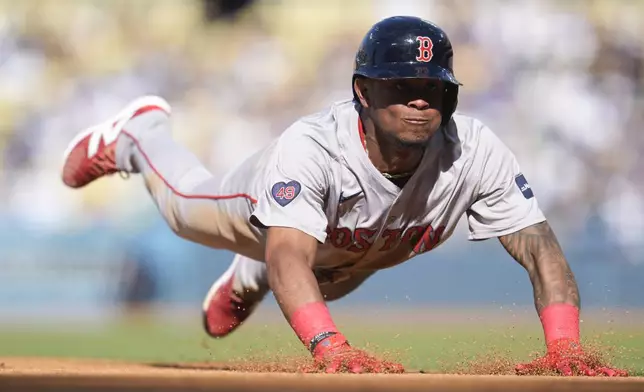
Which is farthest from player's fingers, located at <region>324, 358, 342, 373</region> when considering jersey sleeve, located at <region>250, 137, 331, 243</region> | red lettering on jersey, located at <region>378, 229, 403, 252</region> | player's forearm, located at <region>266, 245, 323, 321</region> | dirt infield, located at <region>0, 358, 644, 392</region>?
red lettering on jersey, located at <region>378, 229, 403, 252</region>

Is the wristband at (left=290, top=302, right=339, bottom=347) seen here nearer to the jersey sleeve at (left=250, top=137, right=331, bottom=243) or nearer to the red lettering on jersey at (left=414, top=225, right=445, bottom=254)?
the jersey sleeve at (left=250, top=137, right=331, bottom=243)

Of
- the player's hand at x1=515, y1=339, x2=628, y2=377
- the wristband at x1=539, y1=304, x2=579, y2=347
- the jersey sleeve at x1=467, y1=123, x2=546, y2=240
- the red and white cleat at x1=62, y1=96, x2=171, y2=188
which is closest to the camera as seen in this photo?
the player's hand at x1=515, y1=339, x2=628, y2=377

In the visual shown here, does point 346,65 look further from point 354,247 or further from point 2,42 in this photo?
point 354,247

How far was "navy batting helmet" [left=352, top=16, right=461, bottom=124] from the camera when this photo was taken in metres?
3.62

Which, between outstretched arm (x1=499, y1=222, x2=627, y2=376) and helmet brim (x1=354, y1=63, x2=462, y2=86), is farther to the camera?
helmet brim (x1=354, y1=63, x2=462, y2=86)

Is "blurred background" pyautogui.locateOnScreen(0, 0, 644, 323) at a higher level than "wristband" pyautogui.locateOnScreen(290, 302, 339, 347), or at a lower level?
lower

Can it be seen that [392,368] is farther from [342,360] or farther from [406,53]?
[406,53]

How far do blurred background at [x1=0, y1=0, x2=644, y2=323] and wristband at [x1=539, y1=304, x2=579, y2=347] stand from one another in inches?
276

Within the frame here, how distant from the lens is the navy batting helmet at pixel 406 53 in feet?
11.9

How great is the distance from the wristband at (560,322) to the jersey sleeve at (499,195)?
1.33 ft

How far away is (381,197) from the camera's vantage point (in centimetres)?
388

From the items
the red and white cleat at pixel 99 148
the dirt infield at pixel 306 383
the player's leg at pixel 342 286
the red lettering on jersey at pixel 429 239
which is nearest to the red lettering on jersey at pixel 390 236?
the red lettering on jersey at pixel 429 239

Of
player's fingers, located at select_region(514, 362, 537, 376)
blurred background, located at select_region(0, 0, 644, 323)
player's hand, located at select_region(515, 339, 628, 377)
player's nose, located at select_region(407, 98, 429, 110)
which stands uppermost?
player's nose, located at select_region(407, 98, 429, 110)

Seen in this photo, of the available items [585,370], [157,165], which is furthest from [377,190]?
[157,165]
